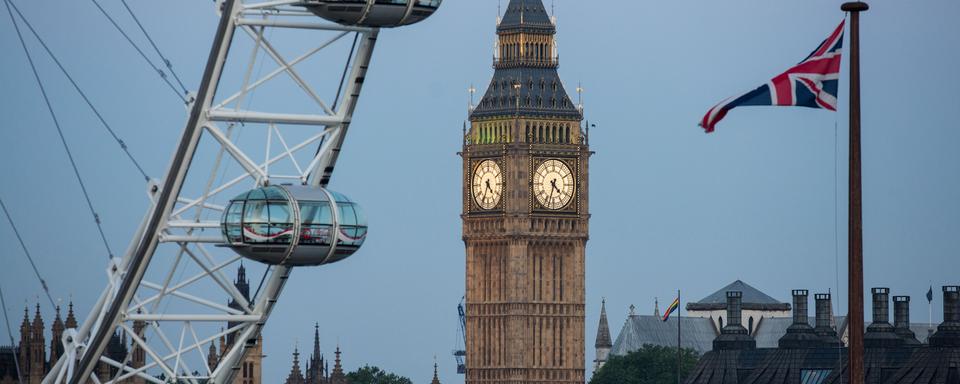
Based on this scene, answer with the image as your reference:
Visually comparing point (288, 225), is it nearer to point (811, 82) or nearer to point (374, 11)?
point (374, 11)

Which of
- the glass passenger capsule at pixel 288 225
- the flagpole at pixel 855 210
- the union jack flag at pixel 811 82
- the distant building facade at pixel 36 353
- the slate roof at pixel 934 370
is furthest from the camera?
the slate roof at pixel 934 370

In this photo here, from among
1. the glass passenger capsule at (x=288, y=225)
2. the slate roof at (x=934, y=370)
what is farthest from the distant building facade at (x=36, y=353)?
the glass passenger capsule at (x=288, y=225)

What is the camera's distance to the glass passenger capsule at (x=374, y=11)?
81562mm

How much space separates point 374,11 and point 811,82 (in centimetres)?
1977

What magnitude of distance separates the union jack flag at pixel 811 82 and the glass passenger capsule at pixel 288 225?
21187 mm

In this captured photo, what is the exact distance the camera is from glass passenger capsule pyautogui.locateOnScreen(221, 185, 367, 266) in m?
83.2

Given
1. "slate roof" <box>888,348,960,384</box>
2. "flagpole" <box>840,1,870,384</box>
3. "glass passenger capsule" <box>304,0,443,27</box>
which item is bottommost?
"flagpole" <box>840,1,870,384</box>

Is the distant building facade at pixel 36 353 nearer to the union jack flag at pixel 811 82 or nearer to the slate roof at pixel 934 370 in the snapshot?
the slate roof at pixel 934 370

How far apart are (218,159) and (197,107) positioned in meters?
1.54

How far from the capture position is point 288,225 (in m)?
83.4

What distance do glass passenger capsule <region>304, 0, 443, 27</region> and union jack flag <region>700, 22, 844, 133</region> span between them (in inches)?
741

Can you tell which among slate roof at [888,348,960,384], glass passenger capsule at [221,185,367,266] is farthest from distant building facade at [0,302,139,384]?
glass passenger capsule at [221,185,367,266]

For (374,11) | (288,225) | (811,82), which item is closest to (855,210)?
(811,82)

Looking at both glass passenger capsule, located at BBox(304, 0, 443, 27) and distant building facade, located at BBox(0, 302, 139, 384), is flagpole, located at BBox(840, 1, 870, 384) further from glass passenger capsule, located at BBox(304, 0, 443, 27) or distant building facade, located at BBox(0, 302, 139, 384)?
distant building facade, located at BBox(0, 302, 139, 384)
